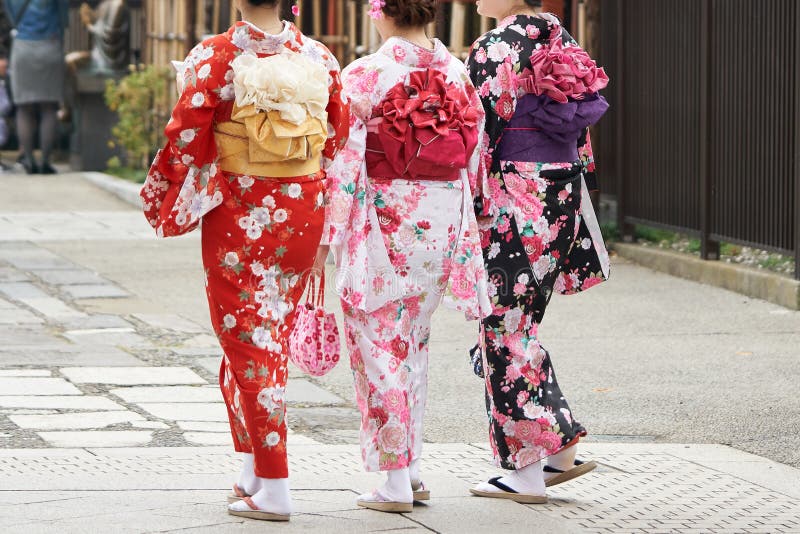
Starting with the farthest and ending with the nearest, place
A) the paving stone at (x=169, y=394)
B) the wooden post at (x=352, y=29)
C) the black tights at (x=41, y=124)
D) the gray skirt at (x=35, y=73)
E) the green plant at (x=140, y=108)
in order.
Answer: the black tights at (x=41, y=124) < the gray skirt at (x=35, y=73) < the green plant at (x=140, y=108) < the wooden post at (x=352, y=29) < the paving stone at (x=169, y=394)

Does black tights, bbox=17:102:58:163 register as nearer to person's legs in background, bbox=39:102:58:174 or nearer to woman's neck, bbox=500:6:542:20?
person's legs in background, bbox=39:102:58:174

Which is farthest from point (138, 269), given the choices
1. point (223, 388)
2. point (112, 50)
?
point (112, 50)

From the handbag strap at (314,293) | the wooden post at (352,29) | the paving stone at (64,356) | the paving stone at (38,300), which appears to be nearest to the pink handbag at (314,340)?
the handbag strap at (314,293)

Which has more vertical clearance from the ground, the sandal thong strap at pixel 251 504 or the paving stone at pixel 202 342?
the sandal thong strap at pixel 251 504

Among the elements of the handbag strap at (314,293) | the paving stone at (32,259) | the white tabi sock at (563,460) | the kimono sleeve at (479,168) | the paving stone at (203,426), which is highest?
the kimono sleeve at (479,168)

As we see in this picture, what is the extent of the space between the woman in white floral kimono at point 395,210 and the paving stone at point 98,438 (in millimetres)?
1289

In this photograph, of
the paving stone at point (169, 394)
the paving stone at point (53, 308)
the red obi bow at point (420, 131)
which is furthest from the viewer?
the paving stone at point (53, 308)

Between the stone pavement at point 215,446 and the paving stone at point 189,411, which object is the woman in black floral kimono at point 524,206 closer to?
the stone pavement at point 215,446

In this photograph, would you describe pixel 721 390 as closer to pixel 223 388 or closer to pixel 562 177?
pixel 562 177

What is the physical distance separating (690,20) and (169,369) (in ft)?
16.7

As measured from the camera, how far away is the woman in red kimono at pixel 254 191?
4.45m

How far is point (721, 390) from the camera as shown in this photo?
271 inches

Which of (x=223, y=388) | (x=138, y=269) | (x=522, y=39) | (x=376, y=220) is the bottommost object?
(x=138, y=269)

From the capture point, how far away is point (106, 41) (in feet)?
64.2
